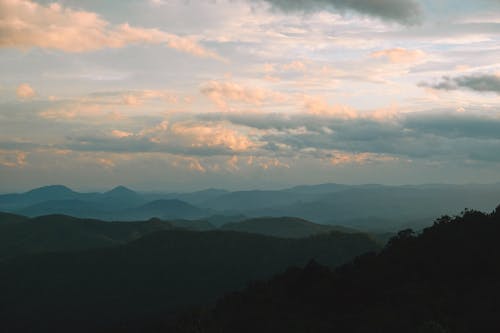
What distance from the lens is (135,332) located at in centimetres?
18488

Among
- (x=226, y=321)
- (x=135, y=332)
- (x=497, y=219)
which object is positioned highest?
(x=497, y=219)

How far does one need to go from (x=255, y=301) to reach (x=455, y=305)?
146 feet

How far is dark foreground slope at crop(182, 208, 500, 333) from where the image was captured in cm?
6838

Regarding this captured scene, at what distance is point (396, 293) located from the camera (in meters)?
85.8

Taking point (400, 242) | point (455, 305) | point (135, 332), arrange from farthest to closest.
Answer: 1. point (135, 332)
2. point (400, 242)
3. point (455, 305)

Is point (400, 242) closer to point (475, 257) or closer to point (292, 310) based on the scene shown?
point (475, 257)

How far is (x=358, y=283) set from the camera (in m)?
101

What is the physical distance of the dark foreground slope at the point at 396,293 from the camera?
68375mm

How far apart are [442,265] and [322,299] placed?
26571 millimetres

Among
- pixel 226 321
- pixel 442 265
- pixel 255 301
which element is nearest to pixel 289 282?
pixel 255 301

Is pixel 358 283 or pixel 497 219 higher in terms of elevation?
pixel 497 219

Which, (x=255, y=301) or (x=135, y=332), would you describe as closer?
(x=255, y=301)

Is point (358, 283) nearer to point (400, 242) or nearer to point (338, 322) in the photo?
point (338, 322)

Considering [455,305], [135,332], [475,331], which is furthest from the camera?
[135,332]
